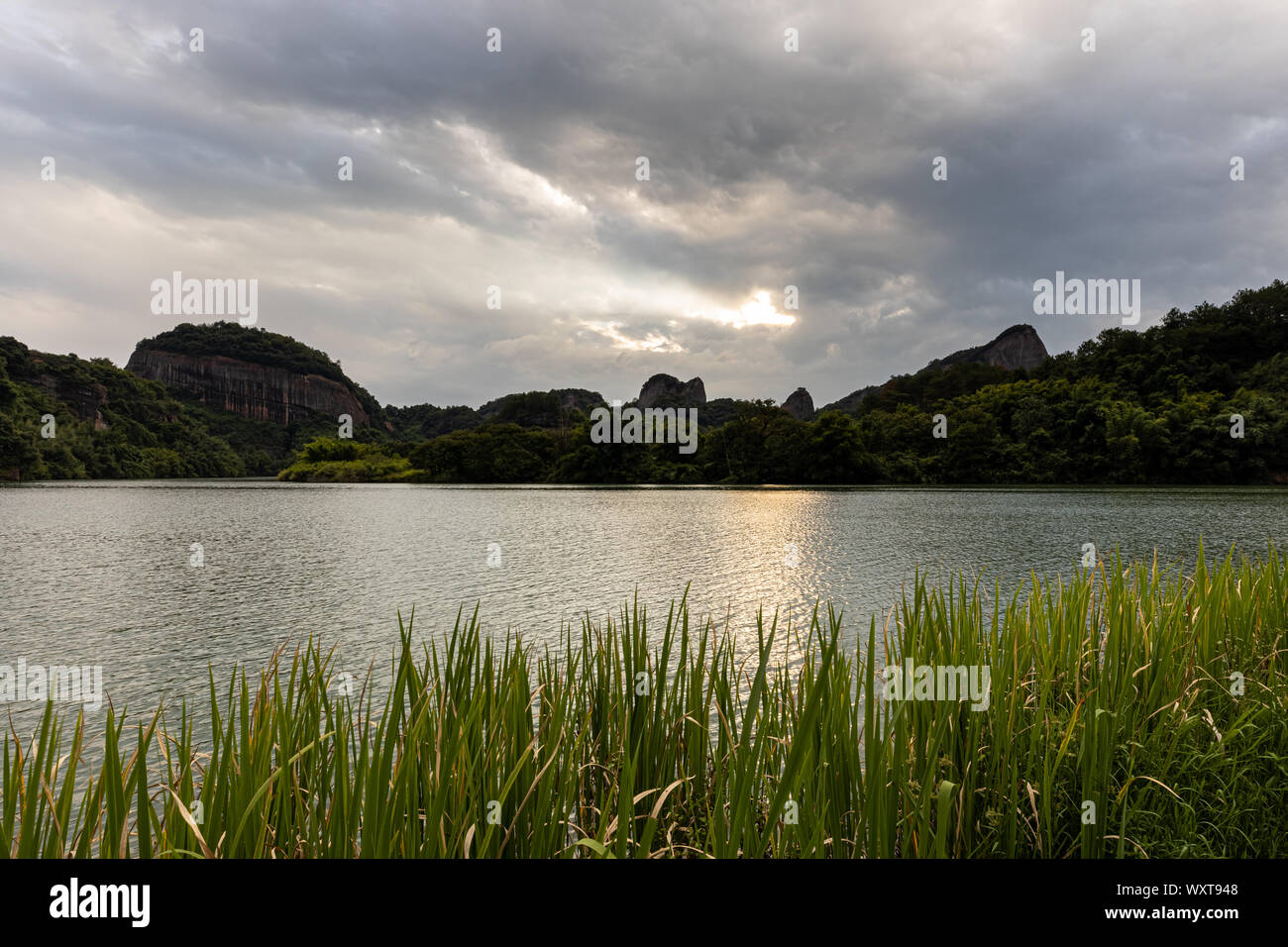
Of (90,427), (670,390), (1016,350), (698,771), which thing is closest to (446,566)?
(698,771)

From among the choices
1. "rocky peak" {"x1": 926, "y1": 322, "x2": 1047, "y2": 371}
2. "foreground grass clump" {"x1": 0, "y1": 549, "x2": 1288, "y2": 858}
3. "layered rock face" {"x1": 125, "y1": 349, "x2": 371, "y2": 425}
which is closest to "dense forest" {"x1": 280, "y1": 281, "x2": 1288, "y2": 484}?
"rocky peak" {"x1": 926, "y1": 322, "x2": 1047, "y2": 371}

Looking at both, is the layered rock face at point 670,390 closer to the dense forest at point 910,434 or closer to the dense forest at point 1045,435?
the dense forest at point 910,434

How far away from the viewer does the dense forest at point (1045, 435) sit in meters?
56.6

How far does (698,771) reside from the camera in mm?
3162

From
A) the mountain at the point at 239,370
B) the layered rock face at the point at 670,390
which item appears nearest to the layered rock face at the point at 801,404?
the layered rock face at the point at 670,390

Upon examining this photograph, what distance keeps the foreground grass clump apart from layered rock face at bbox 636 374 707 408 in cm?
12678

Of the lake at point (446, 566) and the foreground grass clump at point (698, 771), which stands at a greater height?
the foreground grass clump at point (698, 771)

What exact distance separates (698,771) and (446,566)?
1474 centimetres

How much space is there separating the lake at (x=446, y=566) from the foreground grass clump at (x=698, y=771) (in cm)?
77

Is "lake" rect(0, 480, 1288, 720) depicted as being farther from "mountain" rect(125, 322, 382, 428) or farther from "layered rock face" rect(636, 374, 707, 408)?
"mountain" rect(125, 322, 382, 428)

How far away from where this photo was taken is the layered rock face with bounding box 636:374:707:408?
13150cm

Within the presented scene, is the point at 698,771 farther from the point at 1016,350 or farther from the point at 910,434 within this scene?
the point at 1016,350
